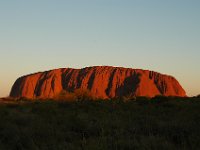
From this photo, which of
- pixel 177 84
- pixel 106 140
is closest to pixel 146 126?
pixel 106 140

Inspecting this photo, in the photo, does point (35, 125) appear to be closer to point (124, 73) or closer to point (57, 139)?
point (57, 139)

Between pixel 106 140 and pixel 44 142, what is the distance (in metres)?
1.52

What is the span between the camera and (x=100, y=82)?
107m

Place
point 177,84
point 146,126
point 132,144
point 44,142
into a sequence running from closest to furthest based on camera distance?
point 132,144 < point 44,142 < point 146,126 < point 177,84

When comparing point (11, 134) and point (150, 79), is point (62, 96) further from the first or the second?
point (150, 79)

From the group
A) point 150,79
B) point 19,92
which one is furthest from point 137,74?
point 19,92

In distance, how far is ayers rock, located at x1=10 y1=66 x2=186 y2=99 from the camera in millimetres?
103338

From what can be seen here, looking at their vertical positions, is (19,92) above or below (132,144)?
below

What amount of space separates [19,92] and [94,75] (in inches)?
854

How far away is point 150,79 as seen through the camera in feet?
348

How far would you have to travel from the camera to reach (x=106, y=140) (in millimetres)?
10047

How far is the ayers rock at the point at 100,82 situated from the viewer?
339ft

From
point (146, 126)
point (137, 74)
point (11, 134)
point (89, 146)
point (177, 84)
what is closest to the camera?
point (89, 146)

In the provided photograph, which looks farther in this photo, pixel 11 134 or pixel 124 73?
pixel 124 73
